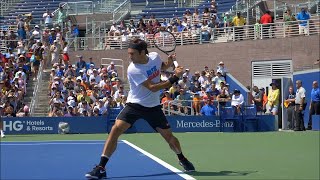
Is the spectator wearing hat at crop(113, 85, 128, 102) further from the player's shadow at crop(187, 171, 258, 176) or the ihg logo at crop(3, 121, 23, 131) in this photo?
the player's shadow at crop(187, 171, 258, 176)

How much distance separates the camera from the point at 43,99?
31.3m

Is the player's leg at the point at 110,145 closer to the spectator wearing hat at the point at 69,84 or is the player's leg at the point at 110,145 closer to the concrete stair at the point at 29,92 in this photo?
the spectator wearing hat at the point at 69,84

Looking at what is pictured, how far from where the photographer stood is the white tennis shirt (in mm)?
10070

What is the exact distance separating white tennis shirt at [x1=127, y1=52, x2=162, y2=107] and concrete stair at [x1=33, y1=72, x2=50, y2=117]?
19864 mm

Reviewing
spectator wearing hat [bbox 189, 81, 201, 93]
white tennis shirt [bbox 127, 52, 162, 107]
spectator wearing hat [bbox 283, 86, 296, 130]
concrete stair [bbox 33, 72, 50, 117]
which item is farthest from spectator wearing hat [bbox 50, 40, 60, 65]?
white tennis shirt [bbox 127, 52, 162, 107]

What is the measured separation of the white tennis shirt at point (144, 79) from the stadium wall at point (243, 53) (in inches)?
863

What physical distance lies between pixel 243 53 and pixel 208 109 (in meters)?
7.28

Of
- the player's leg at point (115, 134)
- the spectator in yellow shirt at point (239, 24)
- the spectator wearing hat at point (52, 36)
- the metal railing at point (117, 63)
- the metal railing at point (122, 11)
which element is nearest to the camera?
the player's leg at point (115, 134)

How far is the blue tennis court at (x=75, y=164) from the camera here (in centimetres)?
1002

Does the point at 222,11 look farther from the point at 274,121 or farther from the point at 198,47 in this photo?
the point at 274,121

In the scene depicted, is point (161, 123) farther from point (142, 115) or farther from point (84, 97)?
point (84, 97)

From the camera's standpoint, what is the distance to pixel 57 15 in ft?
136

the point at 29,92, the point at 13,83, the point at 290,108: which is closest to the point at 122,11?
the point at 29,92

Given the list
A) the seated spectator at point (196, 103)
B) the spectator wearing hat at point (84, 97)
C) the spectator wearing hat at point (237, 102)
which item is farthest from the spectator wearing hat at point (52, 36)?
the spectator wearing hat at point (237, 102)
